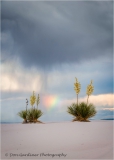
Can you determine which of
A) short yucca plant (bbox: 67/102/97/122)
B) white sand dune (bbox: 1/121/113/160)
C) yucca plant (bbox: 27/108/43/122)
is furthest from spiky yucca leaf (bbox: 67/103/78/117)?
white sand dune (bbox: 1/121/113/160)

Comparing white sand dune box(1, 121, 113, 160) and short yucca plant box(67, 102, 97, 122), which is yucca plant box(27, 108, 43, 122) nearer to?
short yucca plant box(67, 102, 97, 122)

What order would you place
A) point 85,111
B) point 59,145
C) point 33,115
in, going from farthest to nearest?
point 33,115 → point 85,111 → point 59,145

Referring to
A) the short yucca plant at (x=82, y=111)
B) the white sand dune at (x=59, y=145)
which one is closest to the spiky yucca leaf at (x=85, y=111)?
the short yucca plant at (x=82, y=111)

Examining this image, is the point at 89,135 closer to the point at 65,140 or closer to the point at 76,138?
the point at 76,138

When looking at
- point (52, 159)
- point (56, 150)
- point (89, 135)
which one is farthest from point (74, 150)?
point (89, 135)

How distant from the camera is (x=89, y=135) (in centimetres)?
586

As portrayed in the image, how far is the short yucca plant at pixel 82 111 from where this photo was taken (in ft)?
44.1

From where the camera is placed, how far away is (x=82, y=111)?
13.5 meters

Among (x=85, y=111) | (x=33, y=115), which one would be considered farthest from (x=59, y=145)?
(x=33, y=115)

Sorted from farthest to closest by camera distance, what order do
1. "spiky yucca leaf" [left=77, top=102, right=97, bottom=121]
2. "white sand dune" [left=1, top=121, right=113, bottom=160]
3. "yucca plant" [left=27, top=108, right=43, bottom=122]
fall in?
"yucca plant" [left=27, top=108, right=43, bottom=122]
"spiky yucca leaf" [left=77, top=102, right=97, bottom=121]
"white sand dune" [left=1, top=121, right=113, bottom=160]

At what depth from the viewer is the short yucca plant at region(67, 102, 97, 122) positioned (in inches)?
529

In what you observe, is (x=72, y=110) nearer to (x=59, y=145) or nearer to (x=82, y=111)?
(x=82, y=111)

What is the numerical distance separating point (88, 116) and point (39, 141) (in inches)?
341

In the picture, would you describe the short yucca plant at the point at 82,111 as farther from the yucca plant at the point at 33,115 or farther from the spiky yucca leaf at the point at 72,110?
the yucca plant at the point at 33,115
